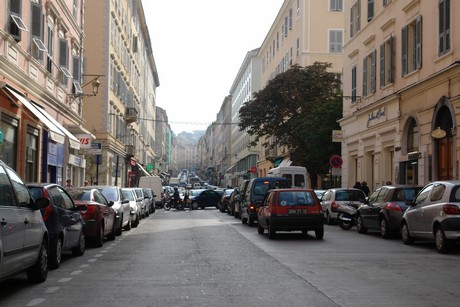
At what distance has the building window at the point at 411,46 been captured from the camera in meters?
26.2

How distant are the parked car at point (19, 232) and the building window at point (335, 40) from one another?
1870 inches

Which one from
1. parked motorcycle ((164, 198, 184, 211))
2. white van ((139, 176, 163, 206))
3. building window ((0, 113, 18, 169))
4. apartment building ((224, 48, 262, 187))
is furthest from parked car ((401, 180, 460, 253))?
apartment building ((224, 48, 262, 187))

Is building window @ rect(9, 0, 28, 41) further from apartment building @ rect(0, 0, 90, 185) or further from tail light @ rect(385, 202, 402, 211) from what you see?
tail light @ rect(385, 202, 402, 211)

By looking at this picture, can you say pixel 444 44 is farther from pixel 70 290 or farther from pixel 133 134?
pixel 133 134

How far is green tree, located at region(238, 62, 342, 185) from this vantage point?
44.2 metres

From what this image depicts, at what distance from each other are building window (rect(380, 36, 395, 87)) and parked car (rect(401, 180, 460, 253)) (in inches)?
576

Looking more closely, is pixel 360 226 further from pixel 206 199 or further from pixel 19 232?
pixel 206 199

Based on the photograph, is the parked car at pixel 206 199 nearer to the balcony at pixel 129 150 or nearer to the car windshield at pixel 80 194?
the balcony at pixel 129 150

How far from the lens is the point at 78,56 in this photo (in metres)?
34.3

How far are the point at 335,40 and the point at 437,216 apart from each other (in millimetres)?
42391

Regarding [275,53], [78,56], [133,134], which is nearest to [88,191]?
[78,56]

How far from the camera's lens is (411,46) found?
90.5 feet

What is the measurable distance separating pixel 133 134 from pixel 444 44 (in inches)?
1817

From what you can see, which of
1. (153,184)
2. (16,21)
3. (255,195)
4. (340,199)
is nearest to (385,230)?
(340,199)
